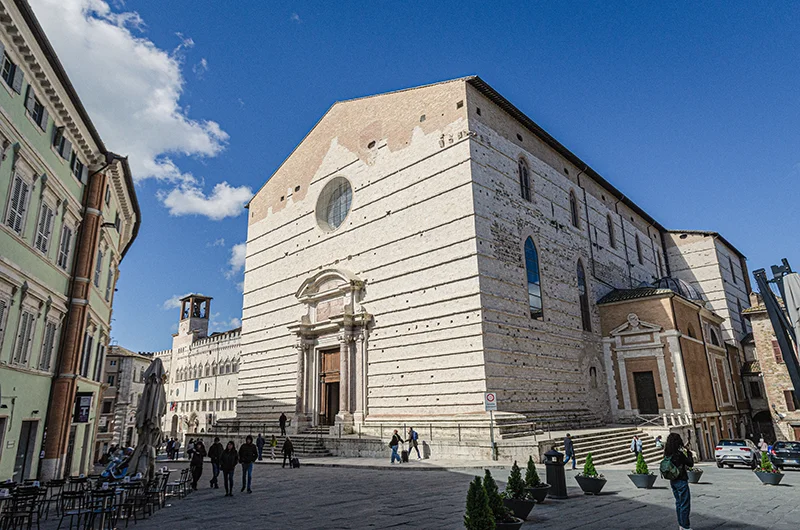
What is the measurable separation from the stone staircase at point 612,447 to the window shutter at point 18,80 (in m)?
17.6

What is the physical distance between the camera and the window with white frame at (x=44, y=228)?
527 inches

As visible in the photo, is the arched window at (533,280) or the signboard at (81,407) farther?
the arched window at (533,280)

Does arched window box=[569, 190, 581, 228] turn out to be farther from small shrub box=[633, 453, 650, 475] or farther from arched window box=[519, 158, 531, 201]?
small shrub box=[633, 453, 650, 475]

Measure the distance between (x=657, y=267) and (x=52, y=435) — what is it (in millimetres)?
37186

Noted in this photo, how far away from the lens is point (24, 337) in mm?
12711

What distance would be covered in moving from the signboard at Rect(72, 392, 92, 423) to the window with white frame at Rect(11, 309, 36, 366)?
3.66 meters

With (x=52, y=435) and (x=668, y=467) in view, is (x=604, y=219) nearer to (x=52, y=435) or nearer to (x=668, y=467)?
(x=668, y=467)

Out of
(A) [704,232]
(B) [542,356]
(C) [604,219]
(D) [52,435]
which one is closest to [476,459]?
(B) [542,356]

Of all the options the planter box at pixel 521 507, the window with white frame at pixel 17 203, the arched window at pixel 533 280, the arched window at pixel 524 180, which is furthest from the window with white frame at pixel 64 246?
the arched window at pixel 524 180

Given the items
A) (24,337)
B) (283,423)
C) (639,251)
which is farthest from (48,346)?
(639,251)

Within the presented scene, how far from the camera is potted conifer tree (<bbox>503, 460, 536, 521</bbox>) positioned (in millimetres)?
7711

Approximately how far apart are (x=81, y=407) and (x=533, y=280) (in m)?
17.4

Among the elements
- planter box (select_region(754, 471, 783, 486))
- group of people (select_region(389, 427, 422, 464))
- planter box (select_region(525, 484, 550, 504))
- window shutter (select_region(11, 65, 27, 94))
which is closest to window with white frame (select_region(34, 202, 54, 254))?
window shutter (select_region(11, 65, 27, 94))

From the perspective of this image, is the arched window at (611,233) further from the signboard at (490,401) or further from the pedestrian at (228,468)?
the pedestrian at (228,468)
